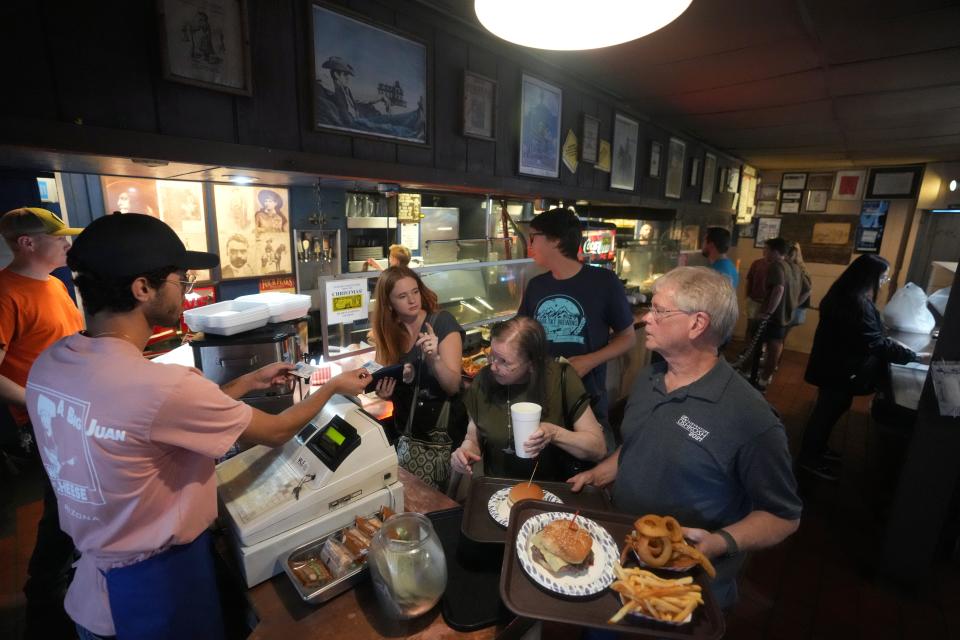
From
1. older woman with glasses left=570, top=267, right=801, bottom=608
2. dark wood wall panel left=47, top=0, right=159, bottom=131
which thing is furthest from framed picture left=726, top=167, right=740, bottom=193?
dark wood wall panel left=47, top=0, right=159, bottom=131

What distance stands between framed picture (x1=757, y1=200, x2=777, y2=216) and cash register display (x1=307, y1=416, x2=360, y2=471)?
1041 centimetres

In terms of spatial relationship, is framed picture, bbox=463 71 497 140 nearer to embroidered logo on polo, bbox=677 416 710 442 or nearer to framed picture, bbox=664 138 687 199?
embroidered logo on polo, bbox=677 416 710 442

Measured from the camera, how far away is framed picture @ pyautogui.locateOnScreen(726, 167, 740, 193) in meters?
Result: 7.27

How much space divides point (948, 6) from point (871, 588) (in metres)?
3.33

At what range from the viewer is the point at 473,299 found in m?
3.92

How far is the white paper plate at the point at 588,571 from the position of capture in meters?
1.12

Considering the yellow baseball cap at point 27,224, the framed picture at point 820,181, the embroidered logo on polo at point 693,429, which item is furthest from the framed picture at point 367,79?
the framed picture at point 820,181

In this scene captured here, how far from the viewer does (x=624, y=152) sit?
14.7 feet

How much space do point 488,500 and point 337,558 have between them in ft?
1.73

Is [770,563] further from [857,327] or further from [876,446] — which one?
[876,446]

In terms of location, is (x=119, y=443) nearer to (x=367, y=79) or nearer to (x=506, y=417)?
(x=506, y=417)

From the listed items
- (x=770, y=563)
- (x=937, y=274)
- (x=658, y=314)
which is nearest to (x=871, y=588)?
(x=770, y=563)

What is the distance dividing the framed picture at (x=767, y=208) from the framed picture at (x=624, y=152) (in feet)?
20.3

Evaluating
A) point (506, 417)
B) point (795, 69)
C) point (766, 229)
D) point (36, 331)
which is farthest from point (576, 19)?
point (766, 229)
